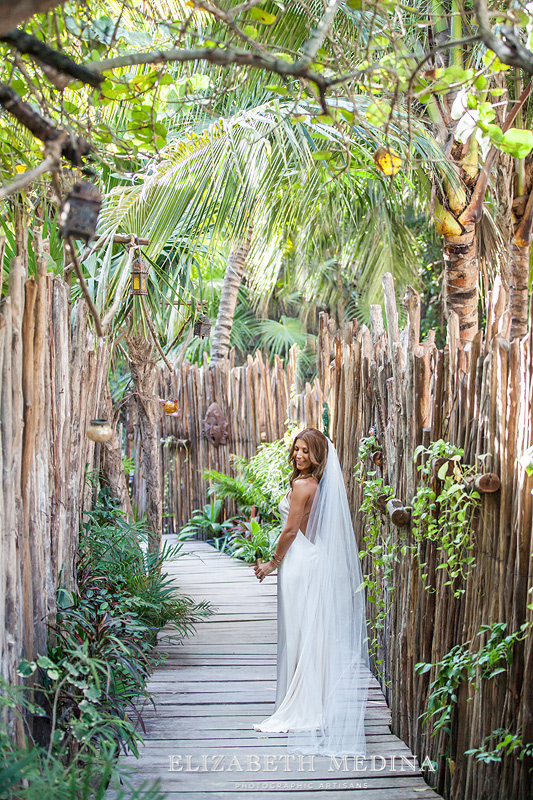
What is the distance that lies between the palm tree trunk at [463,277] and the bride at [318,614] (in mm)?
1965

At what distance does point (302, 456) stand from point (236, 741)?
5.12ft

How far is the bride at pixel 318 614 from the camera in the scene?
369cm

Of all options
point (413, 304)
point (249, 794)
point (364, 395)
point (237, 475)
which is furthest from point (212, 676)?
point (237, 475)

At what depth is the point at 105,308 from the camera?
5242mm

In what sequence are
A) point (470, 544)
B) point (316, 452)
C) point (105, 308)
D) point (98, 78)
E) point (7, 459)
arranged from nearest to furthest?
point (98, 78) → point (7, 459) → point (470, 544) → point (316, 452) → point (105, 308)

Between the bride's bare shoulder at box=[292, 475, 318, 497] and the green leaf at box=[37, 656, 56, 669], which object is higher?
the bride's bare shoulder at box=[292, 475, 318, 497]

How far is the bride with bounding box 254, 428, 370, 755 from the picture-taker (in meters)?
3.69

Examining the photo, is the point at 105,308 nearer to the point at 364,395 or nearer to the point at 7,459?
the point at 364,395

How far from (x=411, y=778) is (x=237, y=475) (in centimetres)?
648

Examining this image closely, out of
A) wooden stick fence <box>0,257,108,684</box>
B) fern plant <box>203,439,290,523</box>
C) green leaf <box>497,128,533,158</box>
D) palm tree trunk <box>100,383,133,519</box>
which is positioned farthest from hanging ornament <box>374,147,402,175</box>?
fern plant <box>203,439,290,523</box>

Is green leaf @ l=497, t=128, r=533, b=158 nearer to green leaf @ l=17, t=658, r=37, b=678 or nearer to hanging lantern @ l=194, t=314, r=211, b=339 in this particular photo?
green leaf @ l=17, t=658, r=37, b=678

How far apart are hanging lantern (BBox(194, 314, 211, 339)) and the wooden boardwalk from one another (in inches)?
98.6

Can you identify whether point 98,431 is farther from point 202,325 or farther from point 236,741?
point 202,325

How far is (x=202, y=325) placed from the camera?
6402 mm
